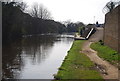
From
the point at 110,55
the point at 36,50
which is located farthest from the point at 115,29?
the point at 36,50

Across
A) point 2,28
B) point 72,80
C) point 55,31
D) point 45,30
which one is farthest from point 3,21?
point 55,31

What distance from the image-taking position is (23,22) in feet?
233

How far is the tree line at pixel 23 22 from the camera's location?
4966 centimetres

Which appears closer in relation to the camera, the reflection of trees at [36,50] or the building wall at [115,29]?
the building wall at [115,29]

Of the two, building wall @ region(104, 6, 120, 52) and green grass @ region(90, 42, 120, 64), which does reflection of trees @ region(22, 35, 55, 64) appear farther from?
building wall @ region(104, 6, 120, 52)

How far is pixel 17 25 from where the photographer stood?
5816 cm

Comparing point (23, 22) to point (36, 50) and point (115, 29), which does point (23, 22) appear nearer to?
point (36, 50)

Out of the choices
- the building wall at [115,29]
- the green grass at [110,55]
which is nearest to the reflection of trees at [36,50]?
the green grass at [110,55]

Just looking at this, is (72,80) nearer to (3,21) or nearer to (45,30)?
(3,21)

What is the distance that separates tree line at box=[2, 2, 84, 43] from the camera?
49.7 m

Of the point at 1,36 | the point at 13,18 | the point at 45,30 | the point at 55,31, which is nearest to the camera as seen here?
the point at 1,36

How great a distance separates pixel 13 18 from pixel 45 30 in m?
54.1

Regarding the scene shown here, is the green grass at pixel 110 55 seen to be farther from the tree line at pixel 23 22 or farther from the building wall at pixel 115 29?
the tree line at pixel 23 22

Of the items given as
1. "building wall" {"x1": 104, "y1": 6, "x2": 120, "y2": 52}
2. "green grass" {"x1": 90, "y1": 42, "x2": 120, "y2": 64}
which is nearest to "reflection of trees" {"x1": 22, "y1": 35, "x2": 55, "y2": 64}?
"green grass" {"x1": 90, "y1": 42, "x2": 120, "y2": 64}
